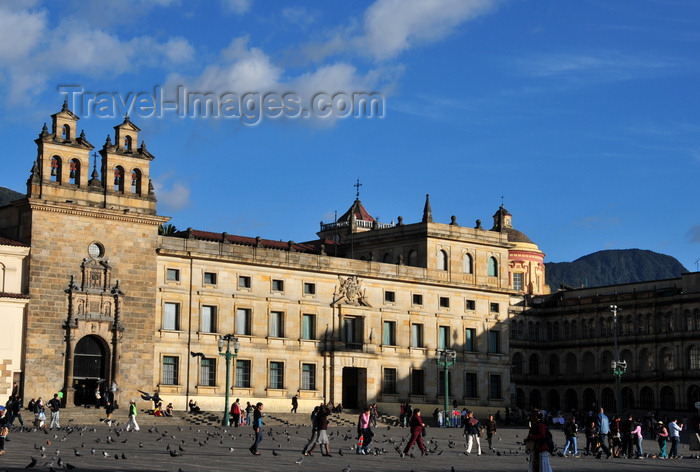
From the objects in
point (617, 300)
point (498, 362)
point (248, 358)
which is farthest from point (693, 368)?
point (248, 358)

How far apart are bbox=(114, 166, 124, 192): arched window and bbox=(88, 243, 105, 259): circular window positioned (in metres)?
3.34

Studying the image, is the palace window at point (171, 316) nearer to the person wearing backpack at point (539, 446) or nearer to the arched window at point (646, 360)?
the person wearing backpack at point (539, 446)

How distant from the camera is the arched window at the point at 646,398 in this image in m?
97.7

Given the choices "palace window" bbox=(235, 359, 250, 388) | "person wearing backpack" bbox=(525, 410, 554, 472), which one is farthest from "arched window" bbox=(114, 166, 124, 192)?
"person wearing backpack" bbox=(525, 410, 554, 472)

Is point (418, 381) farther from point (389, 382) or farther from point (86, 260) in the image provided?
point (86, 260)

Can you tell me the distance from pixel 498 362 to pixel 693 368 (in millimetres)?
17962

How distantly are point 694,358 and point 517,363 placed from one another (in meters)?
15.4

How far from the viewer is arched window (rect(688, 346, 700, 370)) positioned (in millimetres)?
94688

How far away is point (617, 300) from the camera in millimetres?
100375

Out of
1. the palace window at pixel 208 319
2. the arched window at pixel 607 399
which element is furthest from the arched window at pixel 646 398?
the palace window at pixel 208 319

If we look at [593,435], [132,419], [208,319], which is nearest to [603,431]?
[593,435]

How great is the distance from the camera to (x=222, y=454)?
39.1 meters

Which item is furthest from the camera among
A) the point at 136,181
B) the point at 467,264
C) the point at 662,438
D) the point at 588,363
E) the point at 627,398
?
the point at 588,363

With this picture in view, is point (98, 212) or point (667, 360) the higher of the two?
point (98, 212)
